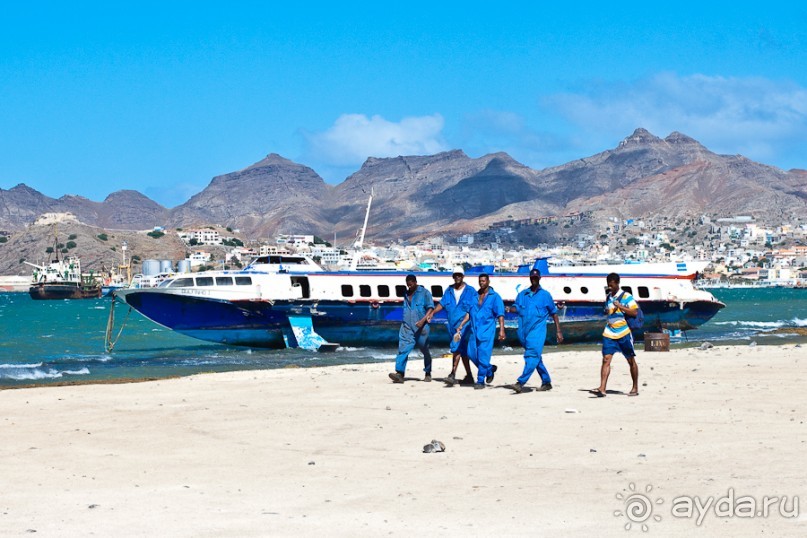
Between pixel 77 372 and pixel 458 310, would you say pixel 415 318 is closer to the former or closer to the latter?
pixel 458 310

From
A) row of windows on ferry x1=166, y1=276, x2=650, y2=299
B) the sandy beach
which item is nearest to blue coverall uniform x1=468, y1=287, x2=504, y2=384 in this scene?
the sandy beach

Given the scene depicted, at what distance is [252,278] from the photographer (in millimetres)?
30641

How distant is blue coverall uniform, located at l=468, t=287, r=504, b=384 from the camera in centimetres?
1480

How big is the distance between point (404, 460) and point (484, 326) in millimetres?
5453

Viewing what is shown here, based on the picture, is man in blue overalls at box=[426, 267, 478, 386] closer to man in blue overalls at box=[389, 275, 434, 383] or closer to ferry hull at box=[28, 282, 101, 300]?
man in blue overalls at box=[389, 275, 434, 383]

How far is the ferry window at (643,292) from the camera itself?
3469cm

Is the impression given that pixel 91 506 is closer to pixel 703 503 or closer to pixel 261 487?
pixel 261 487

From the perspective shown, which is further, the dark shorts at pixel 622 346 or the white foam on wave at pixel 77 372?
the white foam on wave at pixel 77 372

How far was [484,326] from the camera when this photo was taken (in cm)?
1488

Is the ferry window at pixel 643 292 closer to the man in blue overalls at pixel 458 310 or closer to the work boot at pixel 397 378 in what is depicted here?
the work boot at pixel 397 378

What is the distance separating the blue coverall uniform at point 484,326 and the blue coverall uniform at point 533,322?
0.63m

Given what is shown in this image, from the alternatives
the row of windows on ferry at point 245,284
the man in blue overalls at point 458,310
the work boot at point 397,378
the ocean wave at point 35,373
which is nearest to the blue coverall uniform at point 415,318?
the man in blue overalls at point 458,310

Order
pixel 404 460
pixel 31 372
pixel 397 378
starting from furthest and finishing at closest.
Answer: pixel 31 372, pixel 397 378, pixel 404 460

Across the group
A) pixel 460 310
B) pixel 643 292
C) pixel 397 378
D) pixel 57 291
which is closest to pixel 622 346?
pixel 460 310
